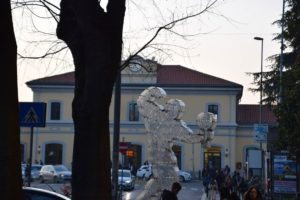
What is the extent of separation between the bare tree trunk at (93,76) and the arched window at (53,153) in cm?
6051

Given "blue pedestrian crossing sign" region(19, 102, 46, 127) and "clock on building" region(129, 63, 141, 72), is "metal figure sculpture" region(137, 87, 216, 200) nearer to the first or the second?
"clock on building" region(129, 63, 141, 72)

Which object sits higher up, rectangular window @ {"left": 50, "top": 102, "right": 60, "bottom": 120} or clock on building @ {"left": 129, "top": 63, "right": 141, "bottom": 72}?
rectangular window @ {"left": 50, "top": 102, "right": 60, "bottom": 120}

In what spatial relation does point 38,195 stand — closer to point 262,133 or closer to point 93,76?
point 93,76

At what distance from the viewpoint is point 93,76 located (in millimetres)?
8844

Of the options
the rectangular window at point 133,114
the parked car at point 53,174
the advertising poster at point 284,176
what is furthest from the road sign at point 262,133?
the rectangular window at point 133,114

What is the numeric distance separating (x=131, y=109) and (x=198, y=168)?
921cm

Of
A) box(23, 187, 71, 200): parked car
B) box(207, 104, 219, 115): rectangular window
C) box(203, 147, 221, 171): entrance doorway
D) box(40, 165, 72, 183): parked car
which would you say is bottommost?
box(40, 165, 72, 183): parked car

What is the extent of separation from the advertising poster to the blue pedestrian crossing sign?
40.3ft

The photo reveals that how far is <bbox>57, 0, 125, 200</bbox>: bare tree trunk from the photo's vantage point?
8648 millimetres

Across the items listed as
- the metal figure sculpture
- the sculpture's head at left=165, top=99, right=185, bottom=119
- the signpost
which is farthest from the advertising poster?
the signpost

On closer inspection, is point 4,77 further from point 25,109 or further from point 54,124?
point 54,124

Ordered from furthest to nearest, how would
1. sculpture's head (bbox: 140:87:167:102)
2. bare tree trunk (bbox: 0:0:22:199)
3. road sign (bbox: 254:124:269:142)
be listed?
road sign (bbox: 254:124:269:142) → sculpture's head (bbox: 140:87:167:102) → bare tree trunk (bbox: 0:0:22:199)

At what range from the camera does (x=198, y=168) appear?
6756 centimetres

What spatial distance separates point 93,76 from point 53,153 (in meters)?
61.2
